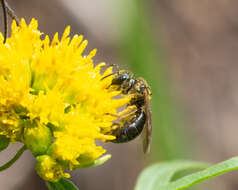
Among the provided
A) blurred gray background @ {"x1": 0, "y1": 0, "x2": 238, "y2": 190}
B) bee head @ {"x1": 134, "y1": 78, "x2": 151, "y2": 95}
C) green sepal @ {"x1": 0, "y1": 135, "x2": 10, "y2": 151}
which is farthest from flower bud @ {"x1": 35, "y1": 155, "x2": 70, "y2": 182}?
blurred gray background @ {"x1": 0, "y1": 0, "x2": 238, "y2": 190}

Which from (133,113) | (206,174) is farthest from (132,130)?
(206,174)

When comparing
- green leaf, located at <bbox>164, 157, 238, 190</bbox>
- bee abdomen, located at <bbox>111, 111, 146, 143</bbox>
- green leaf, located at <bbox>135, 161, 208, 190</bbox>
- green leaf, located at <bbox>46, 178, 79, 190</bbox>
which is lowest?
green leaf, located at <bbox>135, 161, 208, 190</bbox>

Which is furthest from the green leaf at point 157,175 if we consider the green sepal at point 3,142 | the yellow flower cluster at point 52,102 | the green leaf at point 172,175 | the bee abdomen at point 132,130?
the green sepal at point 3,142

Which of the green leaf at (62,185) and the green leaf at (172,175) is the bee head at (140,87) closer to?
the green leaf at (172,175)

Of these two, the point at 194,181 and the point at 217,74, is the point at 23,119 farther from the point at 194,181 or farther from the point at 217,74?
the point at 217,74

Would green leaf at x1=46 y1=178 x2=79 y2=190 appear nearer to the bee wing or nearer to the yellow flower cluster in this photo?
the yellow flower cluster

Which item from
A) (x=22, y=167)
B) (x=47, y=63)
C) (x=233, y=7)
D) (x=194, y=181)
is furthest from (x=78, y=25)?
(x=194, y=181)

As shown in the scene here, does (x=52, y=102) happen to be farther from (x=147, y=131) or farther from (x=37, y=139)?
(x=147, y=131)
